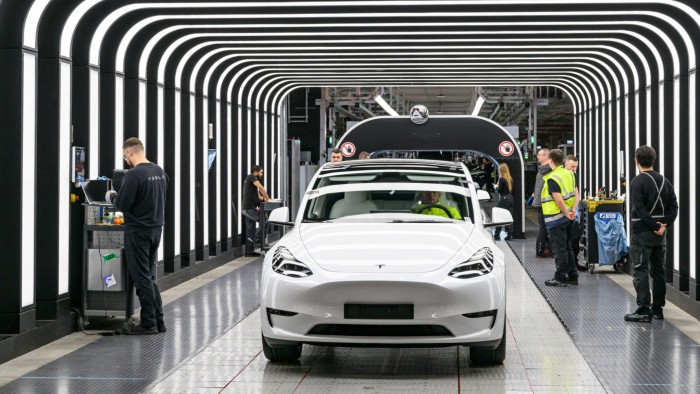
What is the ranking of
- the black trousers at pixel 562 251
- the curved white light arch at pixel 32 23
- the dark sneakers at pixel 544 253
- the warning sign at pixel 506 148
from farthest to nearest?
the warning sign at pixel 506 148 < the dark sneakers at pixel 544 253 < the black trousers at pixel 562 251 < the curved white light arch at pixel 32 23

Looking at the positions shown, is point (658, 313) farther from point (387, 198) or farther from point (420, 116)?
point (420, 116)

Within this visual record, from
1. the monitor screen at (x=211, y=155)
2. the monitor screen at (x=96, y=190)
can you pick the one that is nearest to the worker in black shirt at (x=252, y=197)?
the monitor screen at (x=211, y=155)

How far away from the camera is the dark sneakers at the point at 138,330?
928cm

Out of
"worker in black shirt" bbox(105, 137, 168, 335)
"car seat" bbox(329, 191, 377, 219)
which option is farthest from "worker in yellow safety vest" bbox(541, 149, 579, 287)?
"worker in black shirt" bbox(105, 137, 168, 335)

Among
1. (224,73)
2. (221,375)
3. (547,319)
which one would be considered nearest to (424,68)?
(224,73)

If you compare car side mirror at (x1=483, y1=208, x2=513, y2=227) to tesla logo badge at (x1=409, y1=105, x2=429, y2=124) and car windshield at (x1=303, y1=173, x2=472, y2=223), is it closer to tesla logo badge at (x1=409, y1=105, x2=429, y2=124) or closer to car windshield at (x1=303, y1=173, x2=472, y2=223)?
car windshield at (x1=303, y1=173, x2=472, y2=223)

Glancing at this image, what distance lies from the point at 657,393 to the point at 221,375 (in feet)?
9.51

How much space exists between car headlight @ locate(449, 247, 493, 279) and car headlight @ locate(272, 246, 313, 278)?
3.21ft

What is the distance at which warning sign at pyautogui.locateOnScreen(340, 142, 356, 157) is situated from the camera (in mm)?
23016

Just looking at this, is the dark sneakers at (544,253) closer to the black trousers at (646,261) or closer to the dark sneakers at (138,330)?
the black trousers at (646,261)

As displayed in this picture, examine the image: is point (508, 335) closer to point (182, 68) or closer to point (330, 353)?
point (330, 353)

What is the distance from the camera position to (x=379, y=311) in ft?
22.4

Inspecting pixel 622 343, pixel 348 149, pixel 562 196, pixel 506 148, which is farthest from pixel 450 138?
pixel 622 343

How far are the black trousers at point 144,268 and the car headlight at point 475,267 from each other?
3357 mm
